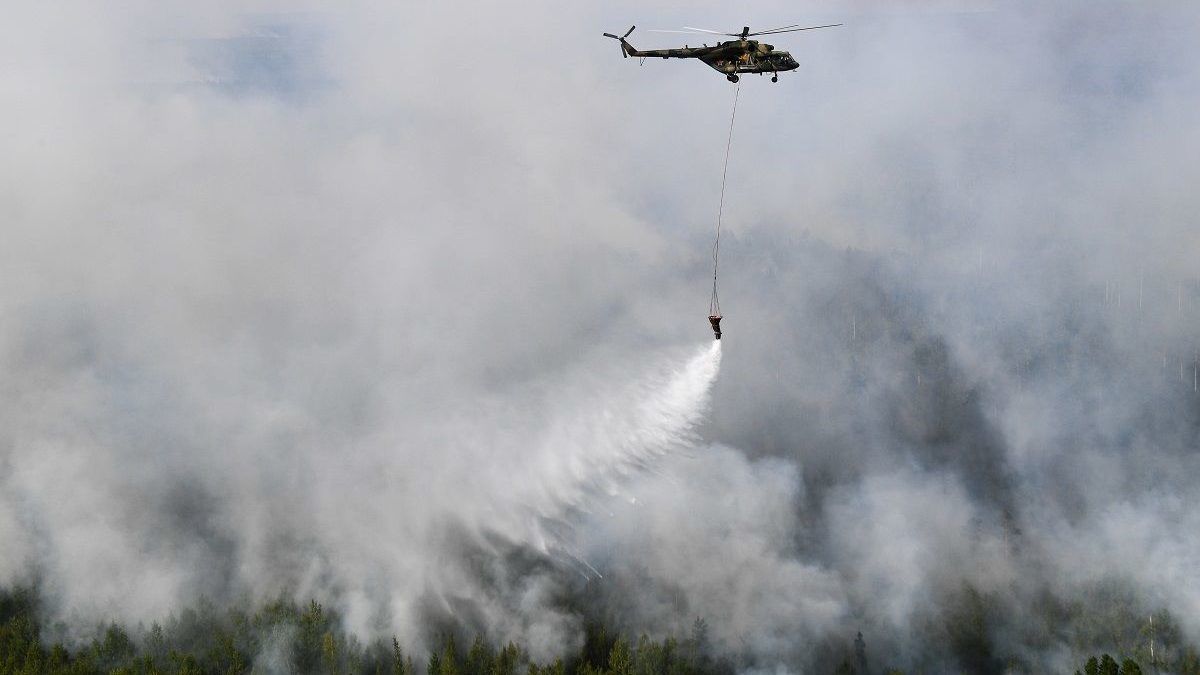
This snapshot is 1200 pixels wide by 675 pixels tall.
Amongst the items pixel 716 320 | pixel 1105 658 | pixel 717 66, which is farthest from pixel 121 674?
pixel 1105 658

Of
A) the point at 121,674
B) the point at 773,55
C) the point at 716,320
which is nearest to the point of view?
the point at 773,55

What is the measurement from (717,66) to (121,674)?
20335 cm

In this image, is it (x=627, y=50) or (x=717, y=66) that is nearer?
(x=717, y=66)

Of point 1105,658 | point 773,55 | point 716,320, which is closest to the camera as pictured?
point 773,55

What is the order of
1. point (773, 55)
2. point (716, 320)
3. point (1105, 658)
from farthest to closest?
point (1105, 658), point (716, 320), point (773, 55)

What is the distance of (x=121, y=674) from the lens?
198875mm

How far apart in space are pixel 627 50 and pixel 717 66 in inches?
454

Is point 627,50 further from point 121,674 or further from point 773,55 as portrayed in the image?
point 121,674

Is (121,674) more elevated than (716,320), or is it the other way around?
(716,320)

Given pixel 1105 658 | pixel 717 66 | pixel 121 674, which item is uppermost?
pixel 717 66

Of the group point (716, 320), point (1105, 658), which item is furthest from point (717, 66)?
point (1105, 658)

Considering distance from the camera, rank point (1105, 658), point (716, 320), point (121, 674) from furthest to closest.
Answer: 1. point (121, 674)
2. point (1105, 658)
3. point (716, 320)

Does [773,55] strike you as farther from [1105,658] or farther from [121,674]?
[121,674]

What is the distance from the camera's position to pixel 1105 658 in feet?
583
